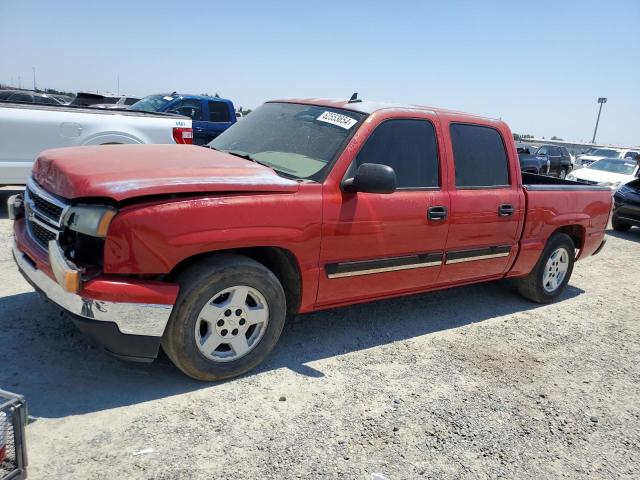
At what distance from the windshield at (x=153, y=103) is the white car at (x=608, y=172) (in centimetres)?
1125

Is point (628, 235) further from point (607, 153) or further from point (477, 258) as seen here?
point (607, 153)

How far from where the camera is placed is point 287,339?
161 inches

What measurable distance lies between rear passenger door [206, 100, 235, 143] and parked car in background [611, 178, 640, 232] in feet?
29.5

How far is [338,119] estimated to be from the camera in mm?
3928

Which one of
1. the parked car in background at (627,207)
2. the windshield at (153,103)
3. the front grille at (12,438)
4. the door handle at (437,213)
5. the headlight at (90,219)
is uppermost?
the windshield at (153,103)

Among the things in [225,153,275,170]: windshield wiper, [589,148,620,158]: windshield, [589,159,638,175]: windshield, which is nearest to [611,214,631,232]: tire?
[589,159,638,175]: windshield

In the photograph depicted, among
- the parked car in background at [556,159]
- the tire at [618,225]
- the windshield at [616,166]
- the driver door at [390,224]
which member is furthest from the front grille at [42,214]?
the parked car in background at [556,159]

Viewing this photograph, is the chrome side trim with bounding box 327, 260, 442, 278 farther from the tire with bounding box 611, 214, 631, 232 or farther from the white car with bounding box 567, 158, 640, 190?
the white car with bounding box 567, 158, 640, 190

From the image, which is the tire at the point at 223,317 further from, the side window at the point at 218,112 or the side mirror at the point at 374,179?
the side window at the point at 218,112

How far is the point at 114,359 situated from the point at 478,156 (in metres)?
3.31

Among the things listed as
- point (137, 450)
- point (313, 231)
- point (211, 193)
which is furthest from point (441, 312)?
point (137, 450)

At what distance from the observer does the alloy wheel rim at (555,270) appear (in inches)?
218

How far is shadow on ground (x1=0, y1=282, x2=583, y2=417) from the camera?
10.0 feet

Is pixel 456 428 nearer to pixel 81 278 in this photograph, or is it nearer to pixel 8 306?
pixel 81 278
